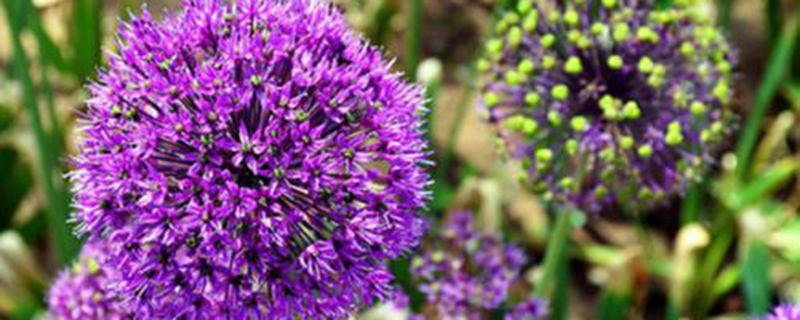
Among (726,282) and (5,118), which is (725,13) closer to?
(726,282)

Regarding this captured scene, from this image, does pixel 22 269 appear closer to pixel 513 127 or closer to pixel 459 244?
pixel 459 244

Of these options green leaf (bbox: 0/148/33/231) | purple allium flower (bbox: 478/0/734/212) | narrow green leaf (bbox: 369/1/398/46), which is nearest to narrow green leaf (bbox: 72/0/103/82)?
green leaf (bbox: 0/148/33/231)

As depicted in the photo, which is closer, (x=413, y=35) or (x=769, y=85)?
(x=413, y=35)

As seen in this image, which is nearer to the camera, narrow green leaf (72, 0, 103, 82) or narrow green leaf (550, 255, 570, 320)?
narrow green leaf (550, 255, 570, 320)

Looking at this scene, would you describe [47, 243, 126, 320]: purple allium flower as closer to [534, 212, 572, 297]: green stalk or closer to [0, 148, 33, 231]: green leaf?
[534, 212, 572, 297]: green stalk

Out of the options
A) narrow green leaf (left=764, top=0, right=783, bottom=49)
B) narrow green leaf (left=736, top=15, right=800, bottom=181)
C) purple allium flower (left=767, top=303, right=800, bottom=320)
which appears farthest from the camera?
narrow green leaf (left=764, top=0, right=783, bottom=49)

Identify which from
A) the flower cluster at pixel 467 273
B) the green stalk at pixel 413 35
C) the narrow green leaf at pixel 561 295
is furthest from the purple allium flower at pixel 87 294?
the narrow green leaf at pixel 561 295

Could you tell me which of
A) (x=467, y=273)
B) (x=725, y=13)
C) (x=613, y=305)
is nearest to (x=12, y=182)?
(x=467, y=273)

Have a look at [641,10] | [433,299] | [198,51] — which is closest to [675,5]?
[641,10]
